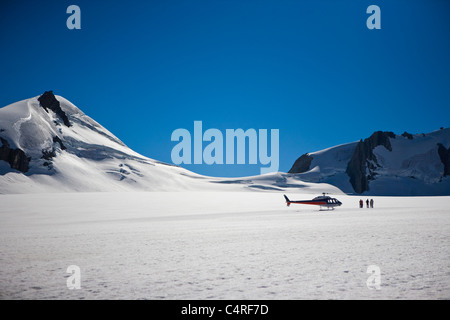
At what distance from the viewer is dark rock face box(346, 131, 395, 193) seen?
169250 millimetres

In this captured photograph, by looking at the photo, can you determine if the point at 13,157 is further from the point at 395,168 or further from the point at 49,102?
the point at 395,168

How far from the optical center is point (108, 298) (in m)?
7.38

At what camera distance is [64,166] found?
130 m

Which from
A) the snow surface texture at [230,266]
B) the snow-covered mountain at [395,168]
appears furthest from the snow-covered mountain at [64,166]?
the snow surface texture at [230,266]

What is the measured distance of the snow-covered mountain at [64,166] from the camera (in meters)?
115

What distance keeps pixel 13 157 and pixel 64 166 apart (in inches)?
733

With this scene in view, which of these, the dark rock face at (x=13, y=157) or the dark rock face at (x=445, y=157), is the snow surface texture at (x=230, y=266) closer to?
the dark rock face at (x=13, y=157)

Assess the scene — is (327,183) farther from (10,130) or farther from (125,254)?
(125,254)

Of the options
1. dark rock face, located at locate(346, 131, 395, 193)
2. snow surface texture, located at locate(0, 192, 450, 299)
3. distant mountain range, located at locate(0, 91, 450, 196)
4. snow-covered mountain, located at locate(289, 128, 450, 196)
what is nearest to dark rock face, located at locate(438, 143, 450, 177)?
snow-covered mountain, located at locate(289, 128, 450, 196)

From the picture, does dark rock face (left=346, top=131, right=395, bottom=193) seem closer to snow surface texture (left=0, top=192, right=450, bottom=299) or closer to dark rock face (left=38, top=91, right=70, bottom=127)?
snow surface texture (left=0, top=192, right=450, bottom=299)

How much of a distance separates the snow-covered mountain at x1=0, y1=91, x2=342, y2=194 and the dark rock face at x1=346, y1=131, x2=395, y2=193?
54.9ft

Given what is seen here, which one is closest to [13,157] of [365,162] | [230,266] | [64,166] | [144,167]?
[64,166]

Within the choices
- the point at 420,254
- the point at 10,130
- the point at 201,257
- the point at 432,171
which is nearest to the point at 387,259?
the point at 420,254
